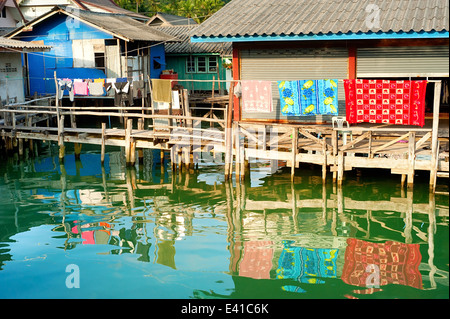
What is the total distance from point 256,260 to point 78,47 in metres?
21.6

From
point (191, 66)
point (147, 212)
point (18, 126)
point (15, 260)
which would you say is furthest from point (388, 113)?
point (191, 66)

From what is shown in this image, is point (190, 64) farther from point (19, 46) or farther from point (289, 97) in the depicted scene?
point (289, 97)

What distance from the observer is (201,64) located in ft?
120

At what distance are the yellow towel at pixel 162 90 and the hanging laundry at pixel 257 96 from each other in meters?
3.48

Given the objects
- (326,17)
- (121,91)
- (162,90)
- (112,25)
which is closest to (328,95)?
(326,17)

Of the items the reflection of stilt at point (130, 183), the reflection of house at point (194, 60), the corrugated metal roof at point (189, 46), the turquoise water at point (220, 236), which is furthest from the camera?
the reflection of house at point (194, 60)

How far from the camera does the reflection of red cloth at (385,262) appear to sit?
9781mm

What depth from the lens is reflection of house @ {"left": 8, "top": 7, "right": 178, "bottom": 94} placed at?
28.7 meters

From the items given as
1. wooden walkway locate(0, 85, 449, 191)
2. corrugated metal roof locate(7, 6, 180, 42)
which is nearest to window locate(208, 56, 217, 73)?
corrugated metal roof locate(7, 6, 180, 42)

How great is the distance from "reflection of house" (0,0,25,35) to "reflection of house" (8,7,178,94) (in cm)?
616

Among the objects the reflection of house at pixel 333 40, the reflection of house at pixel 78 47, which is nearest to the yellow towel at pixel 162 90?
the reflection of house at pixel 333 40

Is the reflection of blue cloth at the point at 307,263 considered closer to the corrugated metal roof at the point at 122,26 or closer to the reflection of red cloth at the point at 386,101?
the reflection of red cloth at the point at 386,101

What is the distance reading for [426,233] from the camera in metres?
12.1
